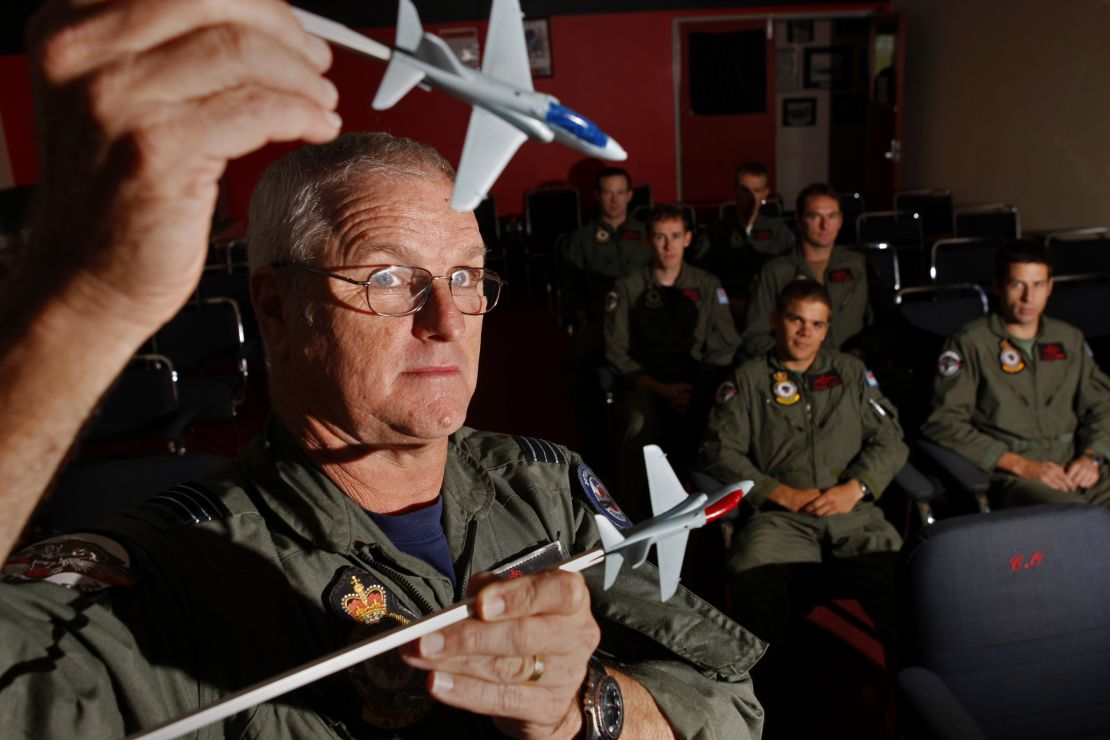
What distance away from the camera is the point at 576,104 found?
32.0 ft

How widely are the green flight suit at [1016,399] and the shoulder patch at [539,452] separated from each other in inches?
97.3

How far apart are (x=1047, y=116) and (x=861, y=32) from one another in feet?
12.8

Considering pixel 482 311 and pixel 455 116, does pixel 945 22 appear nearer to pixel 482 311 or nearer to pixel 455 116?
pixel 455 116

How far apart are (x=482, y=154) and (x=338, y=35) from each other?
5.0 inches

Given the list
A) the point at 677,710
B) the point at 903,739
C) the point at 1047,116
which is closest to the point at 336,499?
the point at 677,710

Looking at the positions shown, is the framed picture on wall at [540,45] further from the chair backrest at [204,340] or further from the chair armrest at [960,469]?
the chair armrest at [960,469]

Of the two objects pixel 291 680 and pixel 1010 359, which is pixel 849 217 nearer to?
pixel 1010 359

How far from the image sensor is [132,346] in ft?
1.68

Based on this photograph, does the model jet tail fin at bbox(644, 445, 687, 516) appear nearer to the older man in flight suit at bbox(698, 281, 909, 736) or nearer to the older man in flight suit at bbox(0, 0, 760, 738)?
the older man in flight suit at bbox(0, 0, 760, 738)

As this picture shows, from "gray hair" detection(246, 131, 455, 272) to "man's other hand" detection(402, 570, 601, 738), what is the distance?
477 mm

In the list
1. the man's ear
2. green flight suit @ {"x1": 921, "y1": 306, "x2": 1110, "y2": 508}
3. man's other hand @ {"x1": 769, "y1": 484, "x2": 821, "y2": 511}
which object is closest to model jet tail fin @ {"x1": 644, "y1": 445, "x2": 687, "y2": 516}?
the man's ear

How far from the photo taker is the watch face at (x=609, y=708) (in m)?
0.94

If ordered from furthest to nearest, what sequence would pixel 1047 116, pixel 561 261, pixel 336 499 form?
1. pixel 1047 116
2. pixel 561 261
3. pixel 336 499

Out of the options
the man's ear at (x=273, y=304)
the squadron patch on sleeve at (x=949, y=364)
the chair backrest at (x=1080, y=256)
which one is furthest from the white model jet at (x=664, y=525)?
the chair backrest at (x=1080, y=256)
